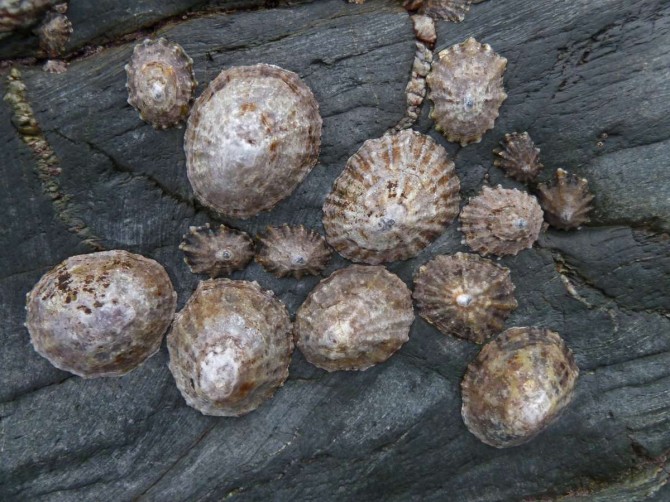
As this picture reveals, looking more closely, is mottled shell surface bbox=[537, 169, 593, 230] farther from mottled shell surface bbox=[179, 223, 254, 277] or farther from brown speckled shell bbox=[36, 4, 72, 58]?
brown speckled shell bbox=[36, 4, 72, 58]

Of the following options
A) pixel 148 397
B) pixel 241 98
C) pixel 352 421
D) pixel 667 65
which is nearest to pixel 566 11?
pixel 667 65

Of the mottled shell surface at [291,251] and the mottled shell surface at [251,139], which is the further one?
the mottled shell surface at [291,251]

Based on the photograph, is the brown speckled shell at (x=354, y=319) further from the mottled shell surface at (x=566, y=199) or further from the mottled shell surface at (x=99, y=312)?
the mottled shell surface at (x=566, y=199)

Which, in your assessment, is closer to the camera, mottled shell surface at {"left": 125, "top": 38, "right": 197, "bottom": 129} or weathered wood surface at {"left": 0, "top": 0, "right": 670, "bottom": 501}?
mottled shell surface at {"left": 125, "top": 38, "right": 197, "bottom": 129}

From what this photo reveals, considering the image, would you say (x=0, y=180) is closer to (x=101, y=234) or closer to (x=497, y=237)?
(x=101, y=234)

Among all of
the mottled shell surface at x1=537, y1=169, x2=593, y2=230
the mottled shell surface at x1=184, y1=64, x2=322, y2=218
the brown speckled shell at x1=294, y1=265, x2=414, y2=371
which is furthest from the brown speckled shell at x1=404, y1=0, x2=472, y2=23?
the brown speckled shell at x1=294, y1=265, x2=414, y2=371

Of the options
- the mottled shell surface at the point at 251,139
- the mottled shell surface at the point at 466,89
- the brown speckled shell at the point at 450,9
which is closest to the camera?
→ the mottled shell surface at the point at 251,139

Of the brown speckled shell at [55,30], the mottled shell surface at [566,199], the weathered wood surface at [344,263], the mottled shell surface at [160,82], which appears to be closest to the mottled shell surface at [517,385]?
the weathered wood surface at [344,263]
